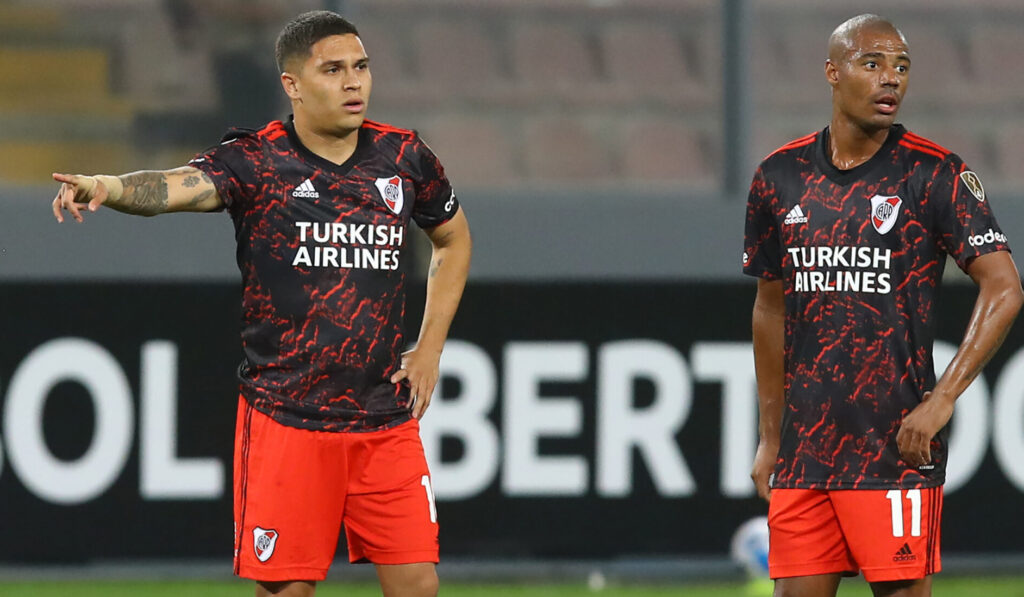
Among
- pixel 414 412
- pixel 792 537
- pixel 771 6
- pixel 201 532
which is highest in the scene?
pixel 771 6

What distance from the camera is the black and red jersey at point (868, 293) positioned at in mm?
4320

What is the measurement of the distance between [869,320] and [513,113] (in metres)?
3.92

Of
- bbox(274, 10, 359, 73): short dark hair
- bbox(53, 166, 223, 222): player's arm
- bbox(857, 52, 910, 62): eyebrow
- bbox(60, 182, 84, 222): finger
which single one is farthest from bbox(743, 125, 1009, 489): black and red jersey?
bbox(60, 182, 84, 222): finger

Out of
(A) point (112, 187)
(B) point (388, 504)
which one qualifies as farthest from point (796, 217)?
(A) point (112, 187)

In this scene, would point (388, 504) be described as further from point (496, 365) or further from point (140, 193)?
point (496, 365)

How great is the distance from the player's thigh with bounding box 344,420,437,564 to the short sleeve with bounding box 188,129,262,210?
73cm

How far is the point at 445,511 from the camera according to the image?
22.7 ft

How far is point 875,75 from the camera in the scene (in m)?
4.30

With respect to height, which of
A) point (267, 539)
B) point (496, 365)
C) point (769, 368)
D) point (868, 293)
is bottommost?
point (267, 539)

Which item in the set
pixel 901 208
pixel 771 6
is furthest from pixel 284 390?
pixel 771 6

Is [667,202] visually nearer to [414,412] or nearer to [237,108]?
[237,108]

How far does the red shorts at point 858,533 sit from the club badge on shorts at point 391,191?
129cm

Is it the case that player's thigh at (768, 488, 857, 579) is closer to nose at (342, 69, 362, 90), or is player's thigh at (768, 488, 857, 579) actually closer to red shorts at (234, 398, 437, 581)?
red shorts at (234, 398, 437, 581)

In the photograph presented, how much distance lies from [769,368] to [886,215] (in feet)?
1.91
